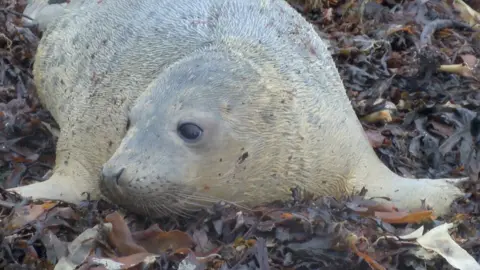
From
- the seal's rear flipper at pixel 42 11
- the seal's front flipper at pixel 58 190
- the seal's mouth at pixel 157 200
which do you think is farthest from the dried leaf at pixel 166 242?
the seal's rear flipper at pixel 42 11

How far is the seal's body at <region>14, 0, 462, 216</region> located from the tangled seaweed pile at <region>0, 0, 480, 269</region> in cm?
14

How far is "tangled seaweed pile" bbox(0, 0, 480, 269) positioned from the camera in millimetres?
3418

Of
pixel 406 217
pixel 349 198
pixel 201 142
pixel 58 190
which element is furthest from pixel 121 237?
pixel 406 217

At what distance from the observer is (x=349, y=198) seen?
4.01m

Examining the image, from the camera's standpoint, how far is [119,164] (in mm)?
3518

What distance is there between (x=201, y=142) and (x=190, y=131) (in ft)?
0.21

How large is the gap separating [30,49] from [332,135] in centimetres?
267

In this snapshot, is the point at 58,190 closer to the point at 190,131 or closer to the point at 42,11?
the point at 190,131

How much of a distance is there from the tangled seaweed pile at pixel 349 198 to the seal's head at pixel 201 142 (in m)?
0.10

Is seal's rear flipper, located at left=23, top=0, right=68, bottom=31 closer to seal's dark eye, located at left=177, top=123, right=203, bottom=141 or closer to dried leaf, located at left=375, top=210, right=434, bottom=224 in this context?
seal's dark eye, located at left=177, top=123, right=203, bottom=141

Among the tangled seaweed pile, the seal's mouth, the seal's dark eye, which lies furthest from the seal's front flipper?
the seal's dark eye

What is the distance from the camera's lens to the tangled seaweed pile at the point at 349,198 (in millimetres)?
3418

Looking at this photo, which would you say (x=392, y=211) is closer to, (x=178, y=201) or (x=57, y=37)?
(x=178, y=201)

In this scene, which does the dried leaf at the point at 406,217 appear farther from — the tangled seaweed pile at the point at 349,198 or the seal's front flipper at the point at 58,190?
the seal's front flipper at the point at 58,190
